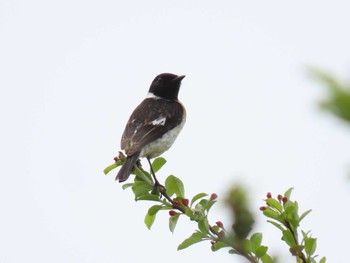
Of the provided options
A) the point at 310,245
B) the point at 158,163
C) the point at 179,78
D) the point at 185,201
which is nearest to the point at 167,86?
the point at 179,78

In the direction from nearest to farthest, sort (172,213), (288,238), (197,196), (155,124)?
(288,238), (197,196), (172,213), (155,124)

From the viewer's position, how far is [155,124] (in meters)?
6.80

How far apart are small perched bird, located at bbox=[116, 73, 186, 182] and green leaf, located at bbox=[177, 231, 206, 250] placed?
2715 mm

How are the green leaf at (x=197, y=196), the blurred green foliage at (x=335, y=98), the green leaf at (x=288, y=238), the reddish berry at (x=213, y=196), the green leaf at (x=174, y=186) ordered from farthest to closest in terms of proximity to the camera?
the green leaf at (x=174, y=186), the green leaf at (x=197, y=196), the reddish berry at (x=213, y=196), the green leaf at (x=288, y=238), the blurred green foliage at (x=335, y=98)

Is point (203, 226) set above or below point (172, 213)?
below

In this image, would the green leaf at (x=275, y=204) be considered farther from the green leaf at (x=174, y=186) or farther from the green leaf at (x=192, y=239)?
the green leaf at (x=174, y=186)

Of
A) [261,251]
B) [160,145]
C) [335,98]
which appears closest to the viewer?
[335,98]

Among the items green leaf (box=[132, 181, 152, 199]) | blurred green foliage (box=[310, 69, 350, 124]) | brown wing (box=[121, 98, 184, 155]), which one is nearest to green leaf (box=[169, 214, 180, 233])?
green leaf (box=[132, 181, 152, 199])

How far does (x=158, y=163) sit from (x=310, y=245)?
175cm

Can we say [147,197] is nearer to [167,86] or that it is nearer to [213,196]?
[213,196]

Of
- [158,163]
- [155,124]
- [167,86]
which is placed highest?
[167,86]

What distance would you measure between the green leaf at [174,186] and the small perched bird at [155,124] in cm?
214

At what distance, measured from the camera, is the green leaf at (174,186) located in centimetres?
310

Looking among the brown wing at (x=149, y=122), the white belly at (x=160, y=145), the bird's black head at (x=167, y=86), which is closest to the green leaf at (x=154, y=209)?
the brown wing at (x=149, y=122)
